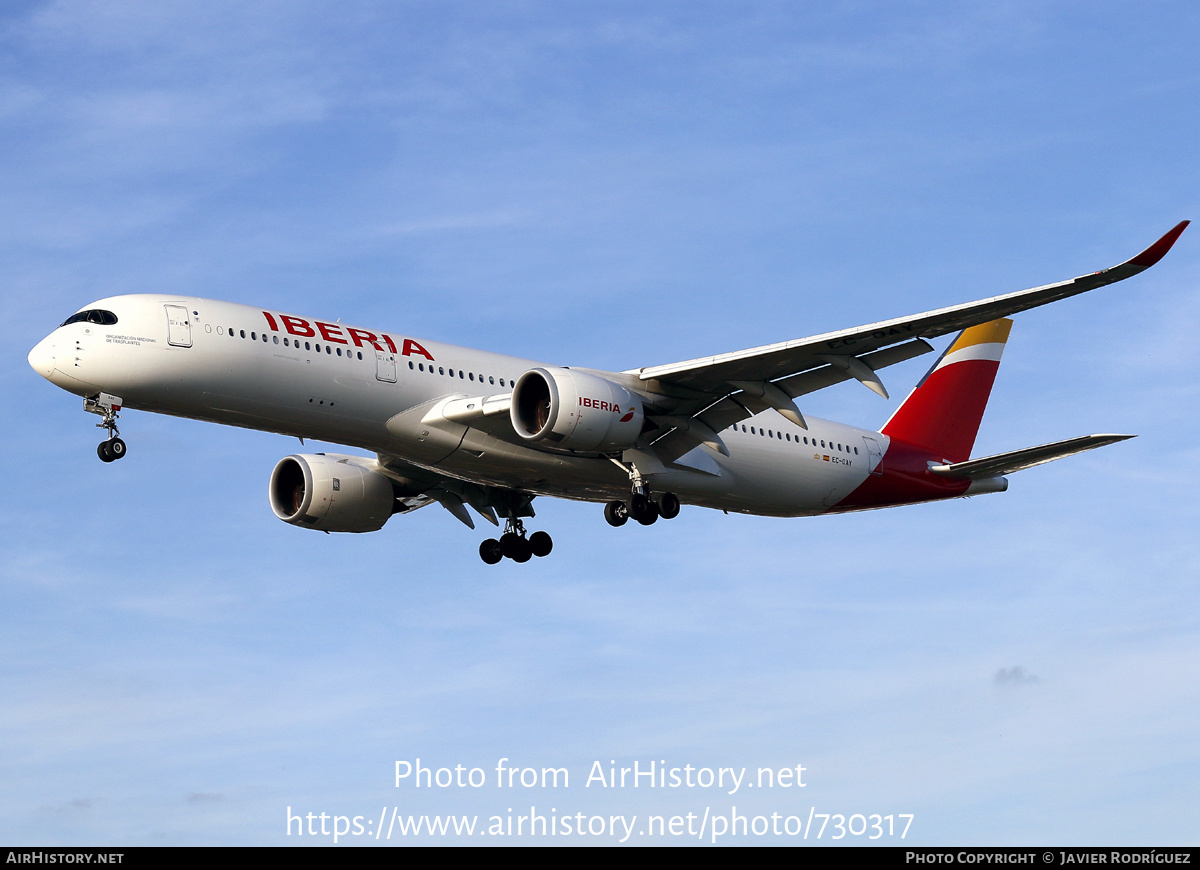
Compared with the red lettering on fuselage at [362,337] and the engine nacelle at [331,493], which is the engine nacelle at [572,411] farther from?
the engine nacelle at [331,493]

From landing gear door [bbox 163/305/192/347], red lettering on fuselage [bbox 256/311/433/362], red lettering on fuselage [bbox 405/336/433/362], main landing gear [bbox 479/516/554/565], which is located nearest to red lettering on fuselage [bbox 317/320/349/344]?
red lettering on fuselage [bbox 256/311/433/362]

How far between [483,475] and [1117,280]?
15.9 m

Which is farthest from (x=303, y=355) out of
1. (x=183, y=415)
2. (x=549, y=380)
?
(x=549, y=380)

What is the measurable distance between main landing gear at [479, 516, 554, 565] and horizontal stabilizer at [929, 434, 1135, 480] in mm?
11791

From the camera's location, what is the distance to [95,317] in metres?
32.1

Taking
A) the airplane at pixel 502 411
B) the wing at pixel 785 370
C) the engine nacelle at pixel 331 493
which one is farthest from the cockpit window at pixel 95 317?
the wing at pixel 785 370

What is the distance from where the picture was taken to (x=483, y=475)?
1433 inches

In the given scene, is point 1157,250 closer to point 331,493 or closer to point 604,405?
point 604,405

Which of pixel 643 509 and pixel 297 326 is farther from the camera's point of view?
pixel 643 509

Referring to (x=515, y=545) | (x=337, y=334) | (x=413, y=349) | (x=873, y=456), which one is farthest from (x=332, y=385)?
(x=873, y=456)

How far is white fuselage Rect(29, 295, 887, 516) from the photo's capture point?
31828 mm

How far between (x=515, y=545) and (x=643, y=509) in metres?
6.29

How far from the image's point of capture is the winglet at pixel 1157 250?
2702 centimetres

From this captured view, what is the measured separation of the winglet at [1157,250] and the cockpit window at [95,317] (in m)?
21.5
